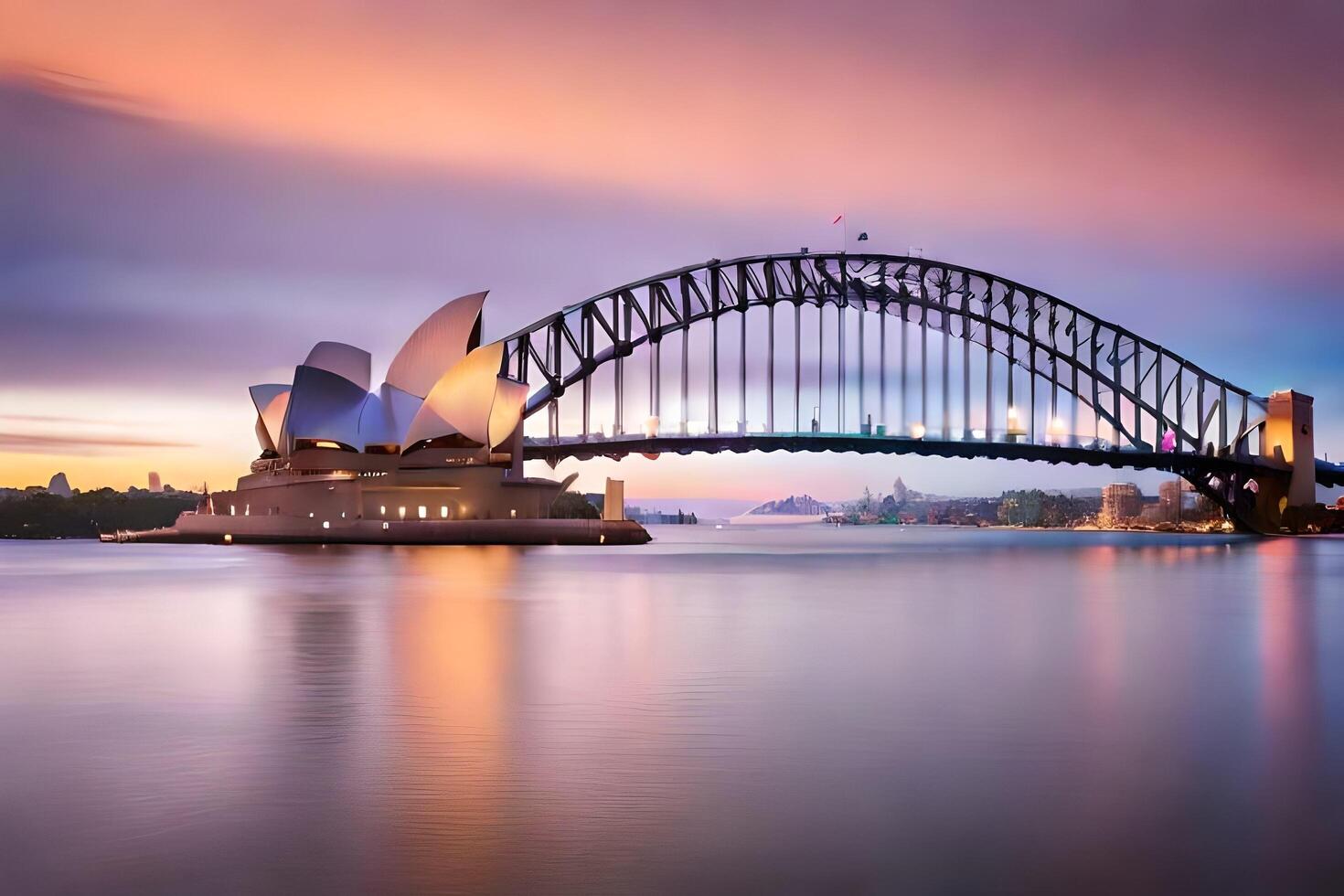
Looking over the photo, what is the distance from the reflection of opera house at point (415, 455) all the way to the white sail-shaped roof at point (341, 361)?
0.08 metres

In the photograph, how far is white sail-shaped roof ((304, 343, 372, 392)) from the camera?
267ft

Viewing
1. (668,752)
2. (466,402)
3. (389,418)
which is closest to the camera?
(668,752)

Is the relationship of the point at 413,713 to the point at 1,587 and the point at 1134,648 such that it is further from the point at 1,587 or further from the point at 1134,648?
the point at 1,587

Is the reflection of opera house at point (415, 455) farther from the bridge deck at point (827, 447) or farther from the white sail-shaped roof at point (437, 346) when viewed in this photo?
the bridge deck at point (827, 447)

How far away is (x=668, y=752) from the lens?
36.6ft

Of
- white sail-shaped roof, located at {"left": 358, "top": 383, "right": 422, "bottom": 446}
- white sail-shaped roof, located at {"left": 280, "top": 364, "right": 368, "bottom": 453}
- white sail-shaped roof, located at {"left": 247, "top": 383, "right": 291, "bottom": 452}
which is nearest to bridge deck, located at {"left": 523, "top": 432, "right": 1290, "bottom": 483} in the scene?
white sail-shaped roof, located at {"left": 358, "top": 383, "right": 422, "bottom": 446}

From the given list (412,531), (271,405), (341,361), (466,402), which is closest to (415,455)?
(466,402)

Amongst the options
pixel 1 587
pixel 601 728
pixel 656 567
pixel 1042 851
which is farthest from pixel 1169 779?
pixel 656 567

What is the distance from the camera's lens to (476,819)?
8.36 metres

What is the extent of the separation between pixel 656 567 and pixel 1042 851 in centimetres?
4427

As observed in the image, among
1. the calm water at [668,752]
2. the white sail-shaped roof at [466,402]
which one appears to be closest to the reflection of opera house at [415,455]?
the white sail-shaped roof at [466,402]

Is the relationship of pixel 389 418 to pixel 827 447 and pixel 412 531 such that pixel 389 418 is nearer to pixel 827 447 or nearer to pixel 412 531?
pixel 412 531

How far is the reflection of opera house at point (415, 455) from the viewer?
7725cm

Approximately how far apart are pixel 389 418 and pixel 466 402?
647 centimetres
